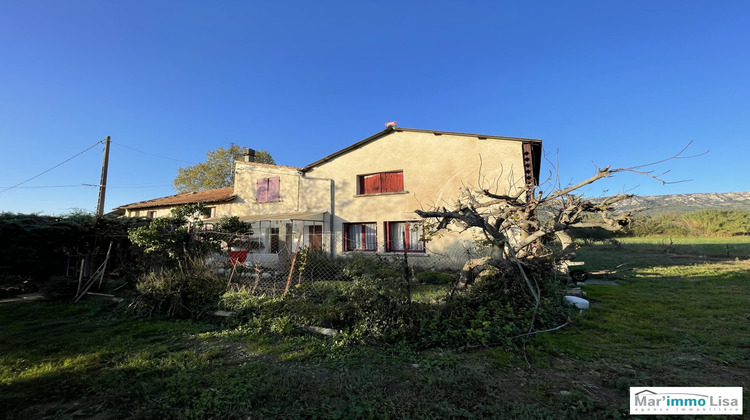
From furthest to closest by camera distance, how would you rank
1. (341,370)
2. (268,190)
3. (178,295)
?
(268,190), (178,295), (341,370)

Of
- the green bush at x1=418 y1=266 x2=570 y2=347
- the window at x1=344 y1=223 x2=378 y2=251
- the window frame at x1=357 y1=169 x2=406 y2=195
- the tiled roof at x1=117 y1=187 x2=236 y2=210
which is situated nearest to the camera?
the green bush at x1=418 y1=266 x2=570 y2=347

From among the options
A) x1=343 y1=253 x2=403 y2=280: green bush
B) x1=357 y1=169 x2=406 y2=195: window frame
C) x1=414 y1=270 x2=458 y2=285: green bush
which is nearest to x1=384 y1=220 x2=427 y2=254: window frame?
x1=357 y1=169 x2=406 y2=195: window frame

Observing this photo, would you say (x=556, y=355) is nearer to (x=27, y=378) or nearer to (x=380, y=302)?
(x=380, y=302)

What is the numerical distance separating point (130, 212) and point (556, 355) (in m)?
26.8

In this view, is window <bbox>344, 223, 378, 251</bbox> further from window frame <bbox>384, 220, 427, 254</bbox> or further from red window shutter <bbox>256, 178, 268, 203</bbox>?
red window shutter <bbox>256, 178, 268, 203</bbox>

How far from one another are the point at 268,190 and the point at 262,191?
18.0 inches

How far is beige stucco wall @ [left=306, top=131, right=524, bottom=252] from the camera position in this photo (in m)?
12.6

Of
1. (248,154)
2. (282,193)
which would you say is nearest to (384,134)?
(282,193)

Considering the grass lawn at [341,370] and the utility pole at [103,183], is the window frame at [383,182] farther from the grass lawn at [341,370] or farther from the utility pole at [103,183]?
the utility pole at [103,183]

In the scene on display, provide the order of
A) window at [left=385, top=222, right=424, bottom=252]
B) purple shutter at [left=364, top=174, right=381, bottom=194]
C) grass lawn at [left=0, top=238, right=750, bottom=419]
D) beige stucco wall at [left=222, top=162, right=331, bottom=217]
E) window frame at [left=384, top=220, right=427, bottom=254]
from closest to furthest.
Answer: grass lawn at [left=0, top=238, right=750, bottom=419], window frame at [left=384, top=220, right=427, bottom=254], window at [left=385, top=222, right=424, bottom=252], purple shutter at [left=364, top=174, right=381, bottom=194], beige stucco wall at [left=222, top=162, right=331, bottom=217]

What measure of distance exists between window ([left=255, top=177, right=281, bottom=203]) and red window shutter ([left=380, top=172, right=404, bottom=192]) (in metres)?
6.39

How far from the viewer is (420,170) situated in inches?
550

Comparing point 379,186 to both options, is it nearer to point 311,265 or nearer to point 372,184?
point 372,184

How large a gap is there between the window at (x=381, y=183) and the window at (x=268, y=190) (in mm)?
5133
